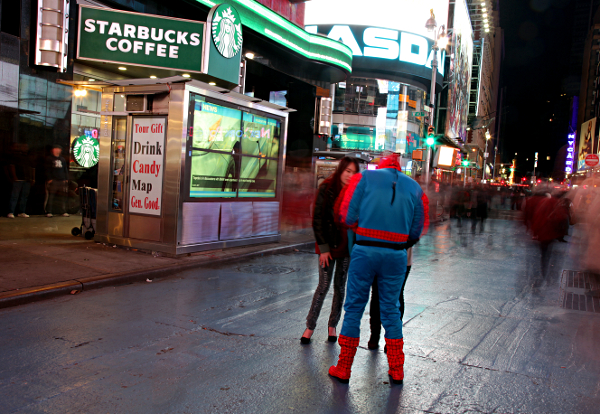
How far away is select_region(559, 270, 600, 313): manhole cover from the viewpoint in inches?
283

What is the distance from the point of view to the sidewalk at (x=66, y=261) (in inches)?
254

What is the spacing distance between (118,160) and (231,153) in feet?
7.84

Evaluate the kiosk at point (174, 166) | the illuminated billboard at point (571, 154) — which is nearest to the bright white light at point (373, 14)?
the kiosk at point (174, 166)

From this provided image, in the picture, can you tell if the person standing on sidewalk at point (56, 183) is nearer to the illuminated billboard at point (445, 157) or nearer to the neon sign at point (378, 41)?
the illuminated billboard at point (445, 157)

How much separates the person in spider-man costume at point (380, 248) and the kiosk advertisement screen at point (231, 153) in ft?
20.5

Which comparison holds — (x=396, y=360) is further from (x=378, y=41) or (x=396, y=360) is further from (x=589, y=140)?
(x=589, y=140)

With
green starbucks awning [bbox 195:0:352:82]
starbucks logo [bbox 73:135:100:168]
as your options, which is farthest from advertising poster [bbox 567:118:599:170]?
starbucks logo [bbox 73:135:100:168]

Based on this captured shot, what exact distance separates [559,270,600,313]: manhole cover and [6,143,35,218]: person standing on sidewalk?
12.6m

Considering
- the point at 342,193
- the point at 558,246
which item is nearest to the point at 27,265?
the point at 342,193

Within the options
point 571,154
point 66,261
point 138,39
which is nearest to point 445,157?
point 138,39

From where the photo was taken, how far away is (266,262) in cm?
992

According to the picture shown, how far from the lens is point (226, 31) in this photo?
1250 centimetres

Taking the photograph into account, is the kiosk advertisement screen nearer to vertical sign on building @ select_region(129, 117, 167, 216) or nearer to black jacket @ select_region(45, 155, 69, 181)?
vertical sign on building @ select_region(129, 117, 167, 216)

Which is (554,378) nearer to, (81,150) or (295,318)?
(295,318)
